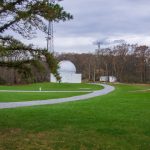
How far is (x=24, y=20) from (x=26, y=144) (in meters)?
3.23

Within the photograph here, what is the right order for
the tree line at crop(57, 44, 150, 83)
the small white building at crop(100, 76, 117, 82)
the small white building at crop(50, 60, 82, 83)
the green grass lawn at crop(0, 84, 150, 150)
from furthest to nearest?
the tree line at crop(57, 44, 150, 83), the small white building at crop(100, 76, 117, 82), the small white building at crop(50, 60, 82, 83), the green grass lawn at crop(0, 84, 150, 150)

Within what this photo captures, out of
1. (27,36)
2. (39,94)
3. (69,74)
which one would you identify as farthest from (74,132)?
(69,74)

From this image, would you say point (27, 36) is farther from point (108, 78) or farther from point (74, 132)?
point (108, 78)

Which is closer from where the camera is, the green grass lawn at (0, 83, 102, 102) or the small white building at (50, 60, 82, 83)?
the green grass lawn at (0, 83, 102, 102)

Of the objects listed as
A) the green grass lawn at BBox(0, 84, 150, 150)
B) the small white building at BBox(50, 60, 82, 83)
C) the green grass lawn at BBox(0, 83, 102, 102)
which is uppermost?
the small white building at BBox(50, 60, 82, 83)

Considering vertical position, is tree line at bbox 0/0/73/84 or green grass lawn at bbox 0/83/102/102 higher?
tree line at bbox 0/0/73/84

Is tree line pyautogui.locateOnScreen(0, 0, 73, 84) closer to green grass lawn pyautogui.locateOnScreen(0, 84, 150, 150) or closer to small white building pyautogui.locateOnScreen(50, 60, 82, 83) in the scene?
green grass lawn pyautogui.locateOnScreen(0, 84, 150, 150)

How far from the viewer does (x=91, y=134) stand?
35.7 ft

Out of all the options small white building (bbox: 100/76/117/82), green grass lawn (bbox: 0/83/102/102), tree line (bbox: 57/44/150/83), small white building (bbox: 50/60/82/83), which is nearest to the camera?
green grass lawn (bbox: 0/83/102/102)

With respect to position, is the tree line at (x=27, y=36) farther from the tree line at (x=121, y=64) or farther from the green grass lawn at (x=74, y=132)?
the tree line at (x=121, y=64)

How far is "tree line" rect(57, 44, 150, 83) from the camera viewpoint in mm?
93812

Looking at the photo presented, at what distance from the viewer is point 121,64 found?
315 ft

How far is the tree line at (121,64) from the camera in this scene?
93.8 meters

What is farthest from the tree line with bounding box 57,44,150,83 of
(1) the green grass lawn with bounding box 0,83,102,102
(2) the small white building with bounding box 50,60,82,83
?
(1) the green grass lawn with bounding box 0,83,102,102
